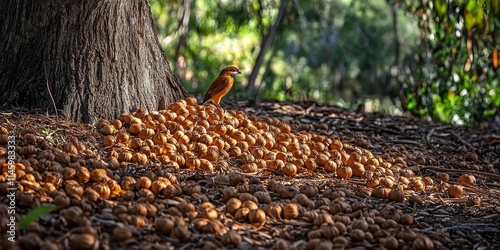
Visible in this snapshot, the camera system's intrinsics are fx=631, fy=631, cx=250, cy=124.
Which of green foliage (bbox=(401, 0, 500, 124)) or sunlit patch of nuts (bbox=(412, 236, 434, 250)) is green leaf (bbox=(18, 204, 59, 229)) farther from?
green foliage (bbox=(401, 0, 500, 124))

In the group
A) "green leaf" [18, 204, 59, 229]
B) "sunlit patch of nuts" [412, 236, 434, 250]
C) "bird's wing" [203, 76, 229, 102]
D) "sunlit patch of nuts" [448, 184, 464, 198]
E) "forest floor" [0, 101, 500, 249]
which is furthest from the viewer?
"bird's wing" [203, 76, 229, 102]

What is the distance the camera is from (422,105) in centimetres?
655

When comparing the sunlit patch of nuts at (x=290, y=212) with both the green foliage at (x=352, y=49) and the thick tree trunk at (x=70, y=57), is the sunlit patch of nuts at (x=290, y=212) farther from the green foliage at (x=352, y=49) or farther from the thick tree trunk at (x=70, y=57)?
the thick tree trunk at (x=70, y=57)

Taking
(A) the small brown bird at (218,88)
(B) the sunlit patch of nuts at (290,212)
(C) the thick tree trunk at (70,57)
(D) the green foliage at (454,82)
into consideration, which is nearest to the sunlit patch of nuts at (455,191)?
(B) the sunlit patch of nuts at (290,212)

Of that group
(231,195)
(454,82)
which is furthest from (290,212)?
(454,82)

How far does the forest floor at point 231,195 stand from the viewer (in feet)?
7.37

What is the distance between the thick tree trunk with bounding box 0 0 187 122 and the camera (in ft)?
11.2

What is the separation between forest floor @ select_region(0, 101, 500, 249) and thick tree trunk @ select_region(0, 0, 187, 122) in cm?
15

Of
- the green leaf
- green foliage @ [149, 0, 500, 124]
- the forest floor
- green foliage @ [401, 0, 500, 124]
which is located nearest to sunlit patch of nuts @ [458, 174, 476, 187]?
the forest floor

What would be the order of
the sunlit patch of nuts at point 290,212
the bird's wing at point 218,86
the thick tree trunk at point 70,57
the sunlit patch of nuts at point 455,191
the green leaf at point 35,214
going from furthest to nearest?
the bird's wing at point 218,86 → the thick tree trunk at point 70,57 → the sunlit patch of nuts at point 455,191 → the sunlit patch of nuts at point 290,212 → the green leaf at point 35,214

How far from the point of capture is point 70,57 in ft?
11.3

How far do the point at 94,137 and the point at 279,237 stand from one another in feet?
4.30

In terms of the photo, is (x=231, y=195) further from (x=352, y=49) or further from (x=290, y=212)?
(x=352, y=49)

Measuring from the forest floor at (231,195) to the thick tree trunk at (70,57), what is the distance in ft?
0.48
